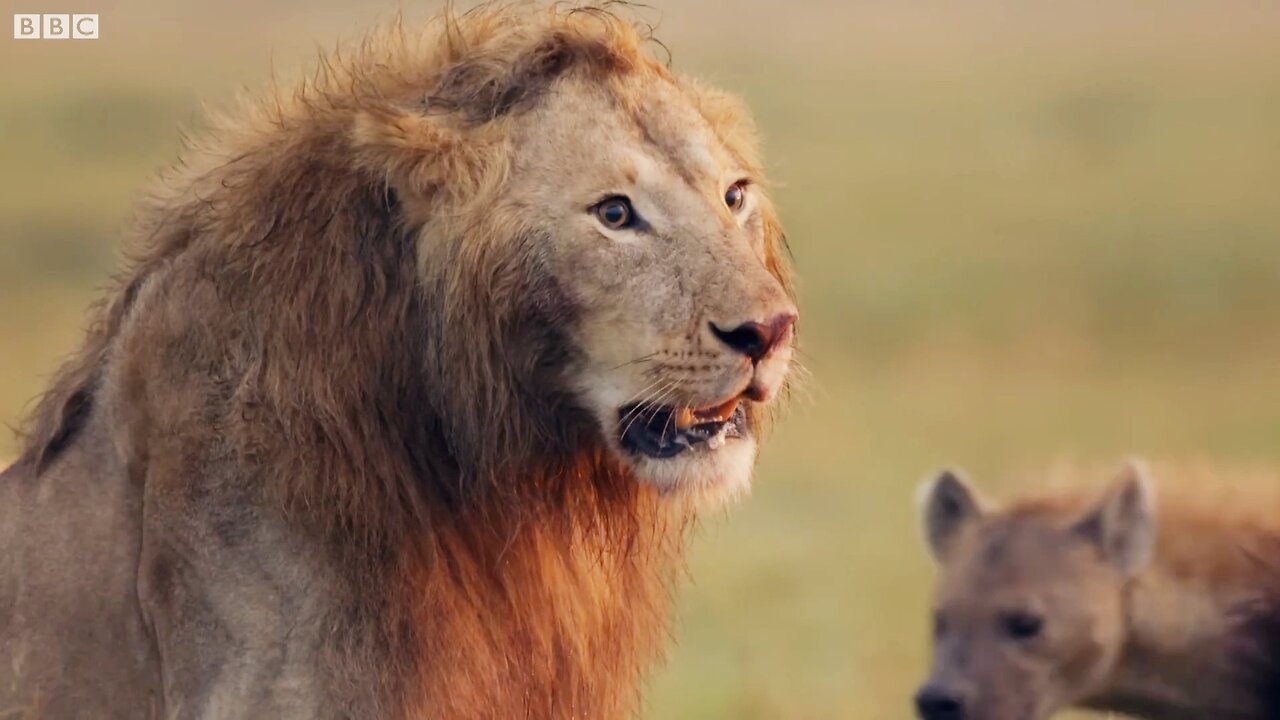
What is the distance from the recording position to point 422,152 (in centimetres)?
396

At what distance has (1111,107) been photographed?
2158cm

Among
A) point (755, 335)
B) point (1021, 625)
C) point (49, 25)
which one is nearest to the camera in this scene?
point (755, 335)

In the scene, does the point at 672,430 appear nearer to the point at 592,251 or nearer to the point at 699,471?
the point at 699,471

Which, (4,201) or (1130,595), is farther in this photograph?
(4,201)

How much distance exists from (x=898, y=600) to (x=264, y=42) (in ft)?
31.1

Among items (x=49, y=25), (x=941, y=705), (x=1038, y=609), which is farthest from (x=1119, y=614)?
(x=49, y=25)

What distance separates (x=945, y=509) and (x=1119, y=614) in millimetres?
666

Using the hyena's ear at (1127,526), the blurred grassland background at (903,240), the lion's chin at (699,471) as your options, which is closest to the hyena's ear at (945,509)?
the hyena's ear at (1127,526)

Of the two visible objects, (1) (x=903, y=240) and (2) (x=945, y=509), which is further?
(1) (x=903, y=240)

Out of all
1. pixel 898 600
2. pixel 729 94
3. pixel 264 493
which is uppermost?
pixel 729 94

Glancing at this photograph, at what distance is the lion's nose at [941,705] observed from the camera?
17.6 feet

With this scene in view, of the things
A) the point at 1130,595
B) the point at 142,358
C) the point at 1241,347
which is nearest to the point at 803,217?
the point at 1241,347

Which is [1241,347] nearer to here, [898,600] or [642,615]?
[898,600]

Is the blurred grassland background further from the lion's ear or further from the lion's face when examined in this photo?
the lion's ear
